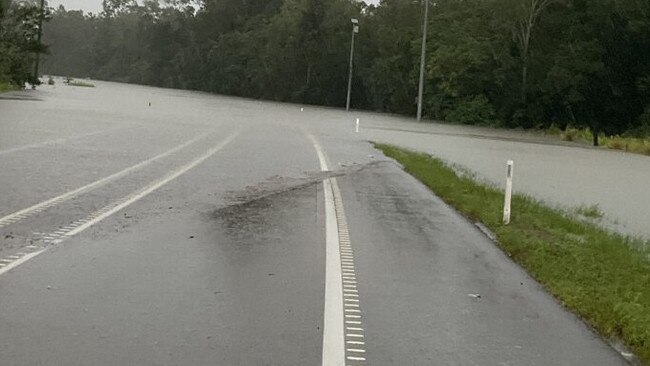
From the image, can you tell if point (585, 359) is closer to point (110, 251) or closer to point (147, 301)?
point (147, 301)

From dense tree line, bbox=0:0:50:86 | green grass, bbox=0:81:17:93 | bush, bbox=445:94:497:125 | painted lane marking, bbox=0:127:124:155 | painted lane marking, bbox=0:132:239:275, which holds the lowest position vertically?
painted lane marking, bbox=0:132:239:275

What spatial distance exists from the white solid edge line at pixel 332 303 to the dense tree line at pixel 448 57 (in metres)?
51.0

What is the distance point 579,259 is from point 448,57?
2213 inches

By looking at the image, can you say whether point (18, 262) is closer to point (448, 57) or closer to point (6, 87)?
point (6, 87)

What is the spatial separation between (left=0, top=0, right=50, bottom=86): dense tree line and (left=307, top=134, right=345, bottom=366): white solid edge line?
53.5 metres

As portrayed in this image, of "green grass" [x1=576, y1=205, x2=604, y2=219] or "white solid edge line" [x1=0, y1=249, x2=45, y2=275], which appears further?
"green grass" [x1=576, y1=205, x2=604, y2=219]

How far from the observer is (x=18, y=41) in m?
65.1

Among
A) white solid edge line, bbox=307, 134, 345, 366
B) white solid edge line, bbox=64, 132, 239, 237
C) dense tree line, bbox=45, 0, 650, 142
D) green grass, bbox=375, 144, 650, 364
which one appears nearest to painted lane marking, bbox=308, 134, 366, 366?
white solid edge line, bbox=307, 134, 345, 366

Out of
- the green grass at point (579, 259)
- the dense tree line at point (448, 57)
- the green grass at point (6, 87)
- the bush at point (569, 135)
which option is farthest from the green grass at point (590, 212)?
the green grass at point (6, 87)

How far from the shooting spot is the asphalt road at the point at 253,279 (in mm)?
5840

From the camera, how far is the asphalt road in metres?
5.84

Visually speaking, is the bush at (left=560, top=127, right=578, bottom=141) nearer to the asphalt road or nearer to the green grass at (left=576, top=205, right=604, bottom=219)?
the green grass at (left=576, top=205, right=604, bottom=219)

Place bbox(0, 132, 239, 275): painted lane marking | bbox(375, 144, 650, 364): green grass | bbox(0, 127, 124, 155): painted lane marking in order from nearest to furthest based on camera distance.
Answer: bbox(375, 144, 650, 364): green grass
bbox(0, 132, 239, 275): painted lane marking
bbox(0, 127, 124, 155): painted lane marking

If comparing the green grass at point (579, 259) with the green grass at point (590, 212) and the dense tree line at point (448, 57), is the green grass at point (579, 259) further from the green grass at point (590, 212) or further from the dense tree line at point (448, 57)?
the dense tree line at point (448, 57)
